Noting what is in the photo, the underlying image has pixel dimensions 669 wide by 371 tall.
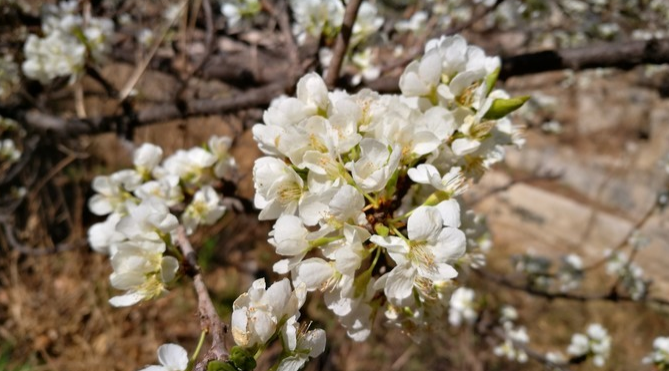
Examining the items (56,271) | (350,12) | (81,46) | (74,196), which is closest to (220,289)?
(56,271)

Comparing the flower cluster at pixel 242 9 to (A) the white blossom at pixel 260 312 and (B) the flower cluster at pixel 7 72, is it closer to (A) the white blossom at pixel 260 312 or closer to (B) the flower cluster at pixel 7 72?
(A) the white blossom at pixel 260 312

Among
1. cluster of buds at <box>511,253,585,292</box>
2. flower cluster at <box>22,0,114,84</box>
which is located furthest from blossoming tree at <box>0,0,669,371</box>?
cluster of buds at <box>511,253,585,292</box>

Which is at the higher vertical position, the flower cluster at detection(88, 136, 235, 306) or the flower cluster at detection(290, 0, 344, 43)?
the flower cluster at detection(290, 0, 344, 43)

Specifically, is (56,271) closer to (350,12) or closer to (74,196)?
(74,196)

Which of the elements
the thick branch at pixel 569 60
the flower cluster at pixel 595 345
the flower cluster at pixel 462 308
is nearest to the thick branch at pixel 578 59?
the thick branch at pixel 569 60

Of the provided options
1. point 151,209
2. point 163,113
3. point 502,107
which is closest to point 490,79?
point 502,107

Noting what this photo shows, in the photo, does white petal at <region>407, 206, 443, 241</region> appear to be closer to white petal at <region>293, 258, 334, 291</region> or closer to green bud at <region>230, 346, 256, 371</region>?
white petal at <region>293, 258, 334, 291</region>

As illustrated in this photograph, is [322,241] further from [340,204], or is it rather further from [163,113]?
[163,113]
